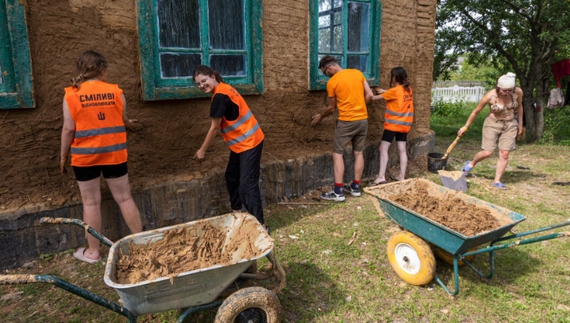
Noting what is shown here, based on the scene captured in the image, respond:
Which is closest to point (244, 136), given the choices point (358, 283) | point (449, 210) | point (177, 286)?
point (358, 283)

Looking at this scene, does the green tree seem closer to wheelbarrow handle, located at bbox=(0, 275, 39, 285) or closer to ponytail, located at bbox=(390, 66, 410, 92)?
ponytail, located at bbox=(390, 66, 410, 92)

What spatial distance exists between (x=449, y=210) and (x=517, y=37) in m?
7.79

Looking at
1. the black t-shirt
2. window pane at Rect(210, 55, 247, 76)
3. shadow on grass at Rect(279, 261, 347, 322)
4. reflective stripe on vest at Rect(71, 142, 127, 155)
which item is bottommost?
shadow on grass at Rect(279, 261, 347, 322)

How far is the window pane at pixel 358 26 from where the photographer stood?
600 centimetres

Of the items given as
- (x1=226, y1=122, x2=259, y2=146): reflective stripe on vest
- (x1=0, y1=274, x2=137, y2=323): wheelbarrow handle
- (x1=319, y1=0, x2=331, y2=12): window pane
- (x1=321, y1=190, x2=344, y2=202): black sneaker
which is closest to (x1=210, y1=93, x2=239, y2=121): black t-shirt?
(x1=226, y1=122, x2=259, y2=146): reflective stripe on vest

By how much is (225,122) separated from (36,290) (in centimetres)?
222

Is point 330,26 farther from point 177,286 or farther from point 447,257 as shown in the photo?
point 177,286

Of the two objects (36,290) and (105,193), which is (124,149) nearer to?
(105,193)

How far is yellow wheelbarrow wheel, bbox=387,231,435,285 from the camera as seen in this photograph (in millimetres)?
3182

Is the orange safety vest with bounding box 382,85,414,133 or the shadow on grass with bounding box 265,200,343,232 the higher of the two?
the orange safety vest with bounding box 382,85,414,133

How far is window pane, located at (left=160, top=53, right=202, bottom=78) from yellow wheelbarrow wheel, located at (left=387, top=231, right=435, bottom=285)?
2.94 metres

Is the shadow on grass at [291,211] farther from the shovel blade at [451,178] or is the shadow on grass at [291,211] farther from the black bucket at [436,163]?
the black bucket at [436,163]

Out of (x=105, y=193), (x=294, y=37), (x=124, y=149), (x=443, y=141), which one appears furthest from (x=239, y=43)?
(x=443, y=141)

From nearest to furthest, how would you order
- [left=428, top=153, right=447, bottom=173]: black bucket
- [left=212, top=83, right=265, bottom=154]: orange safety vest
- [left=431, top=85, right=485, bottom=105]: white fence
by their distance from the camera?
[left=212, top=83, right=265, bottom=154]: orange safety vest < [left=428, top=153, right=447, bottom=173]: black bucket < [left=431, top=85, right=485, bottom=105]: white fence
